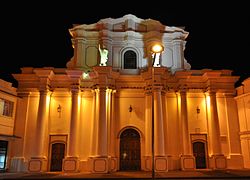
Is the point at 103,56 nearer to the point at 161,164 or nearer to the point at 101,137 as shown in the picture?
the point at 101,137

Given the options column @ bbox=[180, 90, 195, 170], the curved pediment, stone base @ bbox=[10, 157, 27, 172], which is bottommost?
stone base @ bbox=[10, 157, 27, 172]

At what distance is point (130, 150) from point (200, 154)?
5755 mm

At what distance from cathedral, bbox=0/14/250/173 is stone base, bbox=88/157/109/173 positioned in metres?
0.09

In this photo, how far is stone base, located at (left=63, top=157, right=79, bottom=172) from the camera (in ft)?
63.7

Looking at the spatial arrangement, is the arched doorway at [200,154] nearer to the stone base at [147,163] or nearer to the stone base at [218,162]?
the stone base at [218,162]

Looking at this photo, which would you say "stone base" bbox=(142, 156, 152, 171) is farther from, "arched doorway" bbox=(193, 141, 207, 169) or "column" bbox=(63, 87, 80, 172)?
"column" bbox=(63, 87, 80, 172)

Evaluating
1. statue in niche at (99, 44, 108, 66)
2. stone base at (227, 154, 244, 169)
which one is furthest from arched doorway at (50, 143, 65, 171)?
stone base at (227, 154, 244, 169)

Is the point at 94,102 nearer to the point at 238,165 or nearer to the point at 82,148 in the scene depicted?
the point at 82,148

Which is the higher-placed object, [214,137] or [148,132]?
[148,132]

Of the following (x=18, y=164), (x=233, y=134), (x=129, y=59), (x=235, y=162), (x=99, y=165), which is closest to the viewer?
(x=99, y=165)

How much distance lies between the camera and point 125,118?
21.8m

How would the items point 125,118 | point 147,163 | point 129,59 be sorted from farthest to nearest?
point 129,59 < point 125,118 < point 147,163

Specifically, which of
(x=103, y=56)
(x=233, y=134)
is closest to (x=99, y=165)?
(x=103, y=56)

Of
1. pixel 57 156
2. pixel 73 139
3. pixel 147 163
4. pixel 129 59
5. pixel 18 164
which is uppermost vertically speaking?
pixel 129 59
